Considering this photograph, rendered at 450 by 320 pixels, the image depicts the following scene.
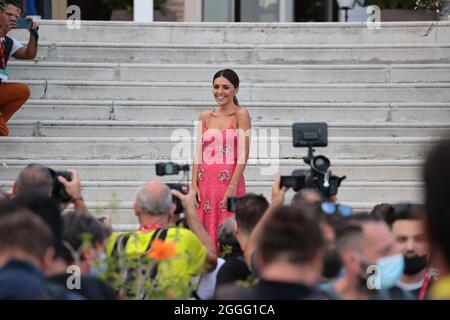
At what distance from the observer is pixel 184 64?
12.3 meters

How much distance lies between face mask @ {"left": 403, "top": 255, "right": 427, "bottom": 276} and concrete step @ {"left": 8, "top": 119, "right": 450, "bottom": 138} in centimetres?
506

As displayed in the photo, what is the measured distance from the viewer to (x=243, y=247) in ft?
22.1

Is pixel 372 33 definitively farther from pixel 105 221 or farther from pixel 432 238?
pixel 432 238

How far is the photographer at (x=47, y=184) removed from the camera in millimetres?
6614

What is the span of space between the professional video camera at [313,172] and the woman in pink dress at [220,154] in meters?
2.07

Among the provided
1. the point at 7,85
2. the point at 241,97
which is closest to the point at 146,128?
the point at 241,97

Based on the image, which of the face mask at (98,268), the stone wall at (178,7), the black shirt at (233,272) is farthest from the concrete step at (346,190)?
the stone wall at (178,7)

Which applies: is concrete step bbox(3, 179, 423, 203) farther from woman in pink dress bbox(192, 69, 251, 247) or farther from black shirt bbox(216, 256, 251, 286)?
black shirt bbox(216, 256, 251, 286)

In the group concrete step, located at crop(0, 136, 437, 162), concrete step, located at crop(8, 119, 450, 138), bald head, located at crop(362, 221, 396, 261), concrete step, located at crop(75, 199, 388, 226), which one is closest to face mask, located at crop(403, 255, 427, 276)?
bald head, located at crop(362, 221, 396, 261)

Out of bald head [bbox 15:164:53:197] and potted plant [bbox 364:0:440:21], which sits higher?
potted plant [bbox 364:0:440:21]

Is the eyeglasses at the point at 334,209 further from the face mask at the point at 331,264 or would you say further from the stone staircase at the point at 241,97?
the stone staircase at the point at 241,97

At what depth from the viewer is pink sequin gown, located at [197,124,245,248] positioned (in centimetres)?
921

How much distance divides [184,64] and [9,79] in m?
1.79
